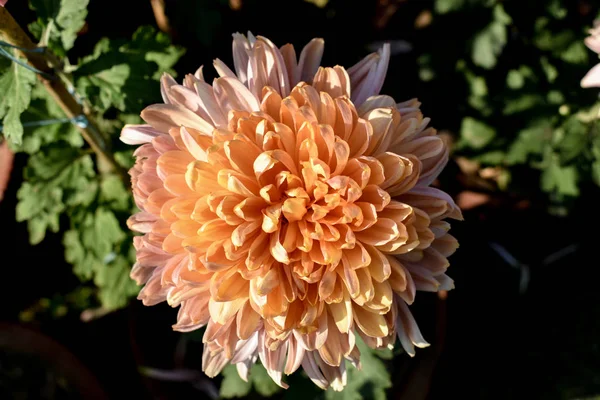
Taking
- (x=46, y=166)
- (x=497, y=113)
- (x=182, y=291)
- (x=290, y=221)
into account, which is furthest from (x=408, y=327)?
(x=497, y=113)

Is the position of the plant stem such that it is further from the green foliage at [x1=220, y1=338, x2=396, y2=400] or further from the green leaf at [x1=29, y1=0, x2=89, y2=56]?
the green foliage at [x1=220, y1=338, x2=396, y2=400]

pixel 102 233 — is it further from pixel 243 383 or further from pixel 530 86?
pixel 530 86

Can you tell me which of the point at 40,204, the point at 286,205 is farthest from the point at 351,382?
the point at 40,204

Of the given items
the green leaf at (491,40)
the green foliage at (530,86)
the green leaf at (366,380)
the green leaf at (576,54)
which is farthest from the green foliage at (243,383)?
the green leaf at (576,54)

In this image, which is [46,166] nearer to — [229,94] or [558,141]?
[229,94]

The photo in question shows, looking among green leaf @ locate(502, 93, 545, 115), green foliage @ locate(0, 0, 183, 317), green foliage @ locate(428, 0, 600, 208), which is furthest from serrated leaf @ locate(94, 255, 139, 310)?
green leaf @ locate(502, 93, 545, 115)

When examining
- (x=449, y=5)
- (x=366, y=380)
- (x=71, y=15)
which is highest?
(x=71, y=15)
